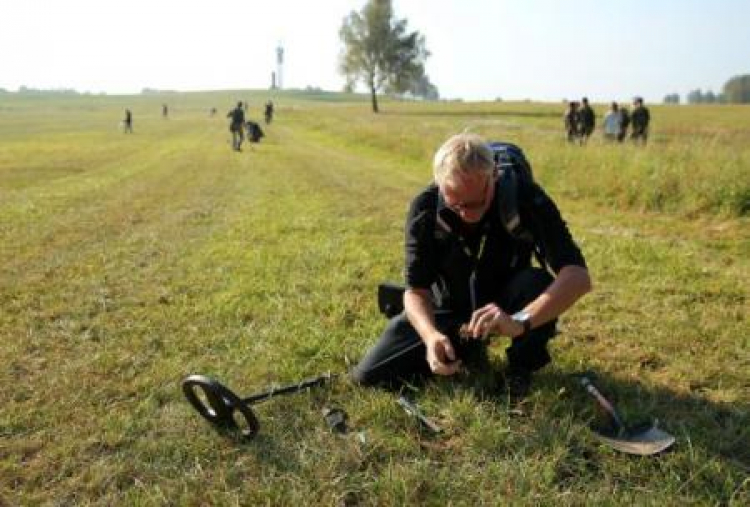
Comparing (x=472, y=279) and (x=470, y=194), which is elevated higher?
(x=470, y=194)

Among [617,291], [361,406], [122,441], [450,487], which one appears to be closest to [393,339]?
[361,406]

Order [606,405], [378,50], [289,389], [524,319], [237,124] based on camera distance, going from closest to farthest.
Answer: [524,319] < [606,405] < [289,389] < [237,124] < [378,50]

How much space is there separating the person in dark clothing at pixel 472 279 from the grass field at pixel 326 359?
0.24 meters

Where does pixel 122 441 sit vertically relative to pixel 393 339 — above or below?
below

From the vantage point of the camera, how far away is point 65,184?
16.4 meters

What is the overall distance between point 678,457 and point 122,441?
296 centimetres

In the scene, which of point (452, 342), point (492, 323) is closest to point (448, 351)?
point (492, 323)

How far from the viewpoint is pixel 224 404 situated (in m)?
3.97

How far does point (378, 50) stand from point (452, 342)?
68.4 metres

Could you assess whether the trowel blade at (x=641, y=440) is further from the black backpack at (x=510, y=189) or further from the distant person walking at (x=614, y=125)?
the distant person walking at (x=614, y=125)

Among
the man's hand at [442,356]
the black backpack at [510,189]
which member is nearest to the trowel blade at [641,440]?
the man's hand at [442,356]

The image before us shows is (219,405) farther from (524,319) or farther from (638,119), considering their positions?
(638,119)

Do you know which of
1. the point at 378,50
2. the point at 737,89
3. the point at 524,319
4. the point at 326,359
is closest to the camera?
the point at 524,319

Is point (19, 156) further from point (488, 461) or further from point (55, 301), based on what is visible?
point (488, 461)
